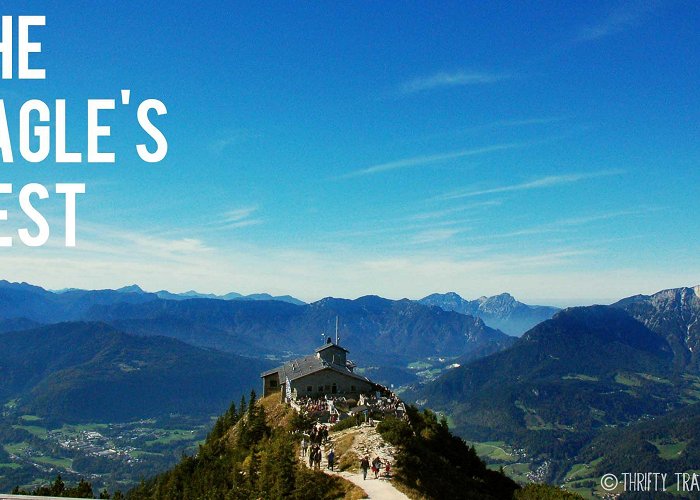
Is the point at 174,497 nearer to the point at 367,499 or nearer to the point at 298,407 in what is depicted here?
the point at 298,407

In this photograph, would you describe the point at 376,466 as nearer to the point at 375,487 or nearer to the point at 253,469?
the point at 375,487

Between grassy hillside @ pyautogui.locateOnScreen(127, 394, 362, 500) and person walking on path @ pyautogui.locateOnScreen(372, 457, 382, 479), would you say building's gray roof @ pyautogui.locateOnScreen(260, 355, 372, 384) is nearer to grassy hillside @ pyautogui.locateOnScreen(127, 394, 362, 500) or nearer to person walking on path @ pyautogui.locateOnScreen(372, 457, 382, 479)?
grassy hillside @ pyautogui.locateOnScreen(127, 394, 362, 500)

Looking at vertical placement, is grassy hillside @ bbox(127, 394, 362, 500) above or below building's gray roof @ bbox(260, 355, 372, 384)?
below

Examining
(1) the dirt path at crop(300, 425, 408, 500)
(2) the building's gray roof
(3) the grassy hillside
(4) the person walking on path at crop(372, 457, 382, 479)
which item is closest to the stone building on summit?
(2) the building's gray roof

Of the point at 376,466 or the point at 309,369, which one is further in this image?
the point at 309,369

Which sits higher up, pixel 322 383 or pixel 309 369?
pixel 309 369

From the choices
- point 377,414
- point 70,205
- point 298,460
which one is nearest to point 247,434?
point 377,414

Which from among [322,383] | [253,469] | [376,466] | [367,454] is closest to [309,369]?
[322,383]

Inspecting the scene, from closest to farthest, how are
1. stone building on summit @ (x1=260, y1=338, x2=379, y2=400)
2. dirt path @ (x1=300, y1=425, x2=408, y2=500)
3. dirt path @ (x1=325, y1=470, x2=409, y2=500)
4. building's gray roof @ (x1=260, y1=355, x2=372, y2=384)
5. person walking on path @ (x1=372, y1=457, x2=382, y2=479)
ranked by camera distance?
dirt path @ (x1=325, y1=470, x2=409, y2=500)
dirt path @ (x1=300, y1=425, x2=408, y2=500)
person walking on path @ (x1=372, y1=457, x2=382, y2=479)
stone building on summit @ (x1=260, y1=338, x2=379, y2=400)
building's gray roof @ (x1=260, y1=355, x2=372, y2=384)

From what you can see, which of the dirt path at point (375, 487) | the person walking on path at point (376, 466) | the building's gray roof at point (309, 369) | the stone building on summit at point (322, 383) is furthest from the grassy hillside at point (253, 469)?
the building's gray roof at point (309, 369)

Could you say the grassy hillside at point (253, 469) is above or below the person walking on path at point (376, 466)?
below

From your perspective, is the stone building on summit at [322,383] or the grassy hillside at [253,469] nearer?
the grassy hillside at [253,469]

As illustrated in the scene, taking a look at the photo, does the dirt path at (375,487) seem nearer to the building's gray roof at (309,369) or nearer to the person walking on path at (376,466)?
the person walking on path at (376,466)
